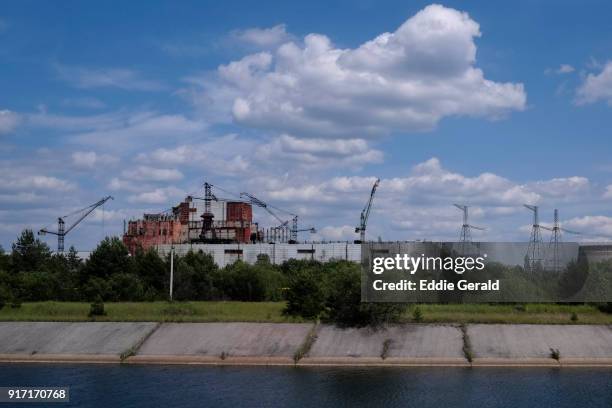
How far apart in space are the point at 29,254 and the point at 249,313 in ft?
141

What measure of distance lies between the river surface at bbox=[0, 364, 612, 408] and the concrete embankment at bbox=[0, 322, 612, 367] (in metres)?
1.41

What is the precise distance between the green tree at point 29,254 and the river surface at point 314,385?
4280 centimetres

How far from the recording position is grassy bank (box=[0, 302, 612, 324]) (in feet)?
152

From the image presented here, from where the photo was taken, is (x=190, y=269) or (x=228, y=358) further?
(x=190, y=269)

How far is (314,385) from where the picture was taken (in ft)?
117

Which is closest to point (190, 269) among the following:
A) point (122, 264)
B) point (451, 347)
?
point (122, 264)

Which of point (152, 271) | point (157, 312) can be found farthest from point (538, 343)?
point (152, 271)

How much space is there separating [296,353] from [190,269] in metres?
25.3

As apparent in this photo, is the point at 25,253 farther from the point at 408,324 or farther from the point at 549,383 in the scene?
the point at 549,383

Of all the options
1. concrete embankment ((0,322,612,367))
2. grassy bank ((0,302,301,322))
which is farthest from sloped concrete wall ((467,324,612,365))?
grassy bank ((0,302,301,322))

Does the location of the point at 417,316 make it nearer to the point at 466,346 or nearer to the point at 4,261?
the point at 466,346

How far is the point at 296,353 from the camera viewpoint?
4212 centimetres

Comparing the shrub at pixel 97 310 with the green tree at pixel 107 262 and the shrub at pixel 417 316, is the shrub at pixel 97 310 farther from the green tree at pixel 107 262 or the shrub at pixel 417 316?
the shrub at pixel 417 316

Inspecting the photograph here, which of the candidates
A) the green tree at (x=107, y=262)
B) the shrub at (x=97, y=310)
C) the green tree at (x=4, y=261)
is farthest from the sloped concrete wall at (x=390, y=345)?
the green tree at (x=4, y=261)
